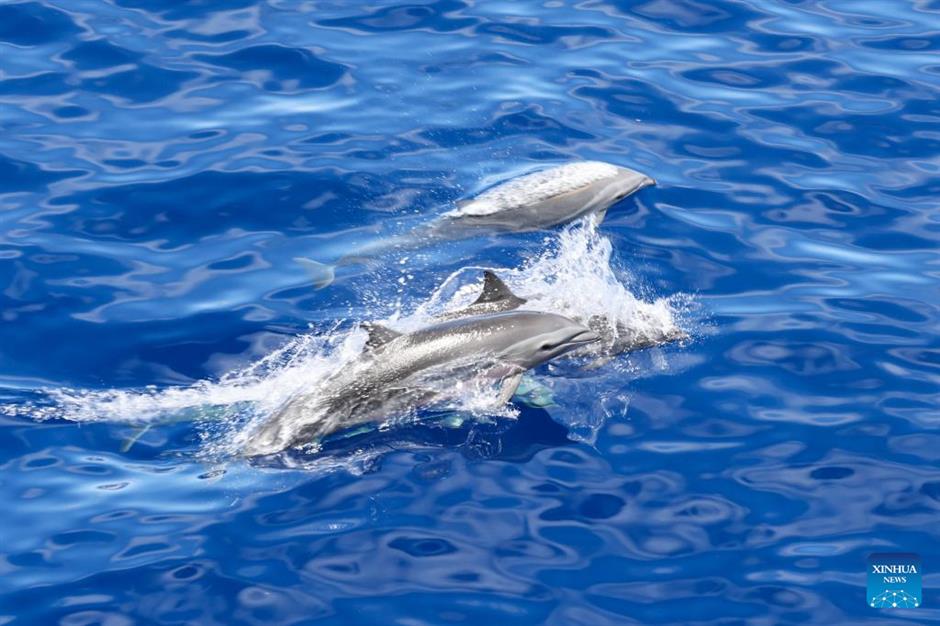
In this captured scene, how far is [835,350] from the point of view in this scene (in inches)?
539

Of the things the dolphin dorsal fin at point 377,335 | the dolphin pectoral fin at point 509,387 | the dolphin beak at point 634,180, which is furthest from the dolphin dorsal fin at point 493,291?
the dolphin beak at point 634,180

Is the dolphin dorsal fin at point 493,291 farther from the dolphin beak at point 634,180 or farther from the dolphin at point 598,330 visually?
the dolphin beak at point 634,180

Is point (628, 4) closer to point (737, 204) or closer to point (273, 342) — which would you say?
point (737, 204)

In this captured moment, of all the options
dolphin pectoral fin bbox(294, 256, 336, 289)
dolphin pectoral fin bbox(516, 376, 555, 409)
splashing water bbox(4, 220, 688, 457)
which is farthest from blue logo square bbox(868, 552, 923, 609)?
dolphin pectoral fin bbox(294, 256, 336, 289)

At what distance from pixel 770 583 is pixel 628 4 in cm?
1303

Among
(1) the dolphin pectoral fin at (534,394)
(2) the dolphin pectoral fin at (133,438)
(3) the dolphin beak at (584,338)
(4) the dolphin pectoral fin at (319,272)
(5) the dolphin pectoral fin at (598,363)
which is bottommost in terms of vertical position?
(2) the dolphin pectoral fin at (133,438)

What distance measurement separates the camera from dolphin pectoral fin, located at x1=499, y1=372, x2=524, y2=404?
40.5 feet

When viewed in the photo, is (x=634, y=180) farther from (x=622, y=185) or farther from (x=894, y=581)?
(x=894, y=581)

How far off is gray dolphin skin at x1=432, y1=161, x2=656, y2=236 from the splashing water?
851 mm

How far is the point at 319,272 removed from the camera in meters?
14.5

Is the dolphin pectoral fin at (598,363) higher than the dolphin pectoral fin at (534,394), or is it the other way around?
the dolphin pectoral fin at (598,363)

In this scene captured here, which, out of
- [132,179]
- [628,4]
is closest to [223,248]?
[132,179]

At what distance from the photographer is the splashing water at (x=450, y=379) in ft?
40.4

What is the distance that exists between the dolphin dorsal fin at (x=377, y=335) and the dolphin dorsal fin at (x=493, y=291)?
1261 mm
